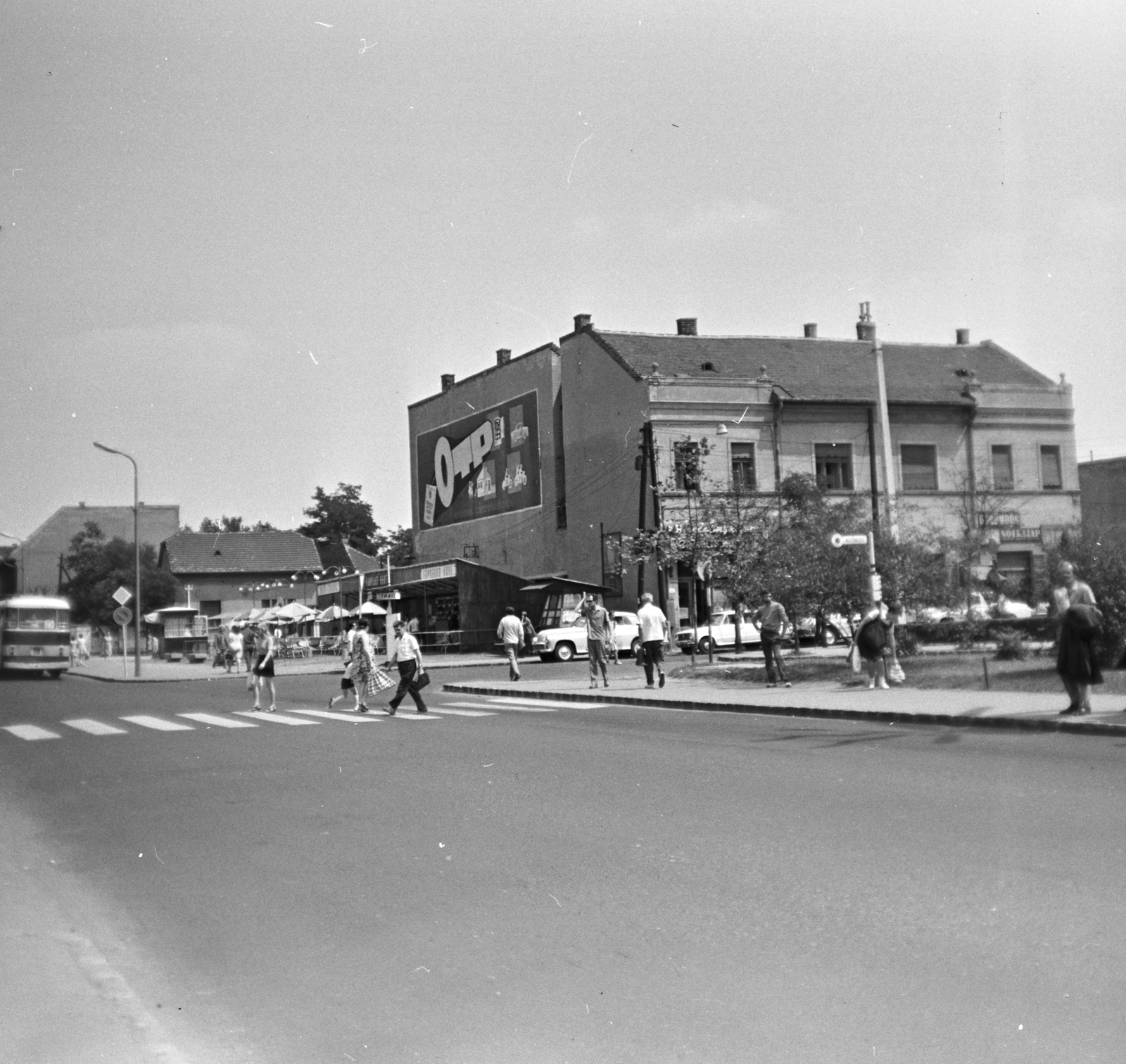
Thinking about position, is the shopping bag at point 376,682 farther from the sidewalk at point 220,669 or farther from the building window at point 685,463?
the building window at point 685,463

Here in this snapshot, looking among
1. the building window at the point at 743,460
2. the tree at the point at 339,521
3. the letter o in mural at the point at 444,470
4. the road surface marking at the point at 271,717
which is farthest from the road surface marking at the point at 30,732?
the tree at the point at 339,521

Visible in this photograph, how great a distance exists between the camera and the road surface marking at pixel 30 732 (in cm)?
1903

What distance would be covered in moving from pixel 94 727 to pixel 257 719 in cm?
241

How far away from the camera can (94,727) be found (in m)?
20.6

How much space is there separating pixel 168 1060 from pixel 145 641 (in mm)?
69785

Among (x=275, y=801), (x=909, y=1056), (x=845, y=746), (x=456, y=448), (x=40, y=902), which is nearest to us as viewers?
(x=909, y=1056)

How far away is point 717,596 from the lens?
50.3 metres

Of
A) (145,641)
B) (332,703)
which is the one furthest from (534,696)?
(145,641)

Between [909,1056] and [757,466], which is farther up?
[757,466]

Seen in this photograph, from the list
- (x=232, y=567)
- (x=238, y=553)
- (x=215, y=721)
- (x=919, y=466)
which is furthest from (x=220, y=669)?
(x=238, y=553)

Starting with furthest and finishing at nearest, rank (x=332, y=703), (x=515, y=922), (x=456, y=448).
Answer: (x=456, y=448) → (x=332, y=703) → (x=515, y=922)

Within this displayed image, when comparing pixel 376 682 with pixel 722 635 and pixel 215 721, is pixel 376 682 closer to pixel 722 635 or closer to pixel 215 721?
pixel 215 721

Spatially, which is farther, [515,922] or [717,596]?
[717,596]

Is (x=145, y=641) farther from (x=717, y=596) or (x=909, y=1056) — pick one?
(x=909, y=1056)
